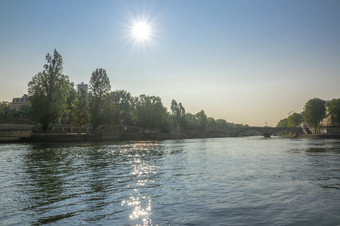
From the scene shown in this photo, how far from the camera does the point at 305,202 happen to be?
11086mm

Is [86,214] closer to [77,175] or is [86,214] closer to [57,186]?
[57,186]

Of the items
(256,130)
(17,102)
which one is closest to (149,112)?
(256,130)

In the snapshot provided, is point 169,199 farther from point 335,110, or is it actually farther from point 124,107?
point 335,110

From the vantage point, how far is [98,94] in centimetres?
8538

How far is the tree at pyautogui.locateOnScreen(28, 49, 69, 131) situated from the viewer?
70719mm

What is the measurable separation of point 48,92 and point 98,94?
1617 cm

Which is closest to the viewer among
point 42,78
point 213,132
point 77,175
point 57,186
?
point 57,186

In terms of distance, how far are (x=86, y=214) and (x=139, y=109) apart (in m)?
114

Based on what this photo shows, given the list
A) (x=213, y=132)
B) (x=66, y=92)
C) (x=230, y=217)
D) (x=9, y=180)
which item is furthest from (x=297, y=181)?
(x=213, y=132)

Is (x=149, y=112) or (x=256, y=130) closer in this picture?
(x=149, y=112)

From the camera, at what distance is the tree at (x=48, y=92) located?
70.7m

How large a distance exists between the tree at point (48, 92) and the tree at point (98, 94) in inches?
401

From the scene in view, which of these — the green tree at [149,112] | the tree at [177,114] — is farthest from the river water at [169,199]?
the tree at [177,114]

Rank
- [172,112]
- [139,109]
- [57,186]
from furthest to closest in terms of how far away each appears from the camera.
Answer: [172,112]
[139,109]
[57,186]
